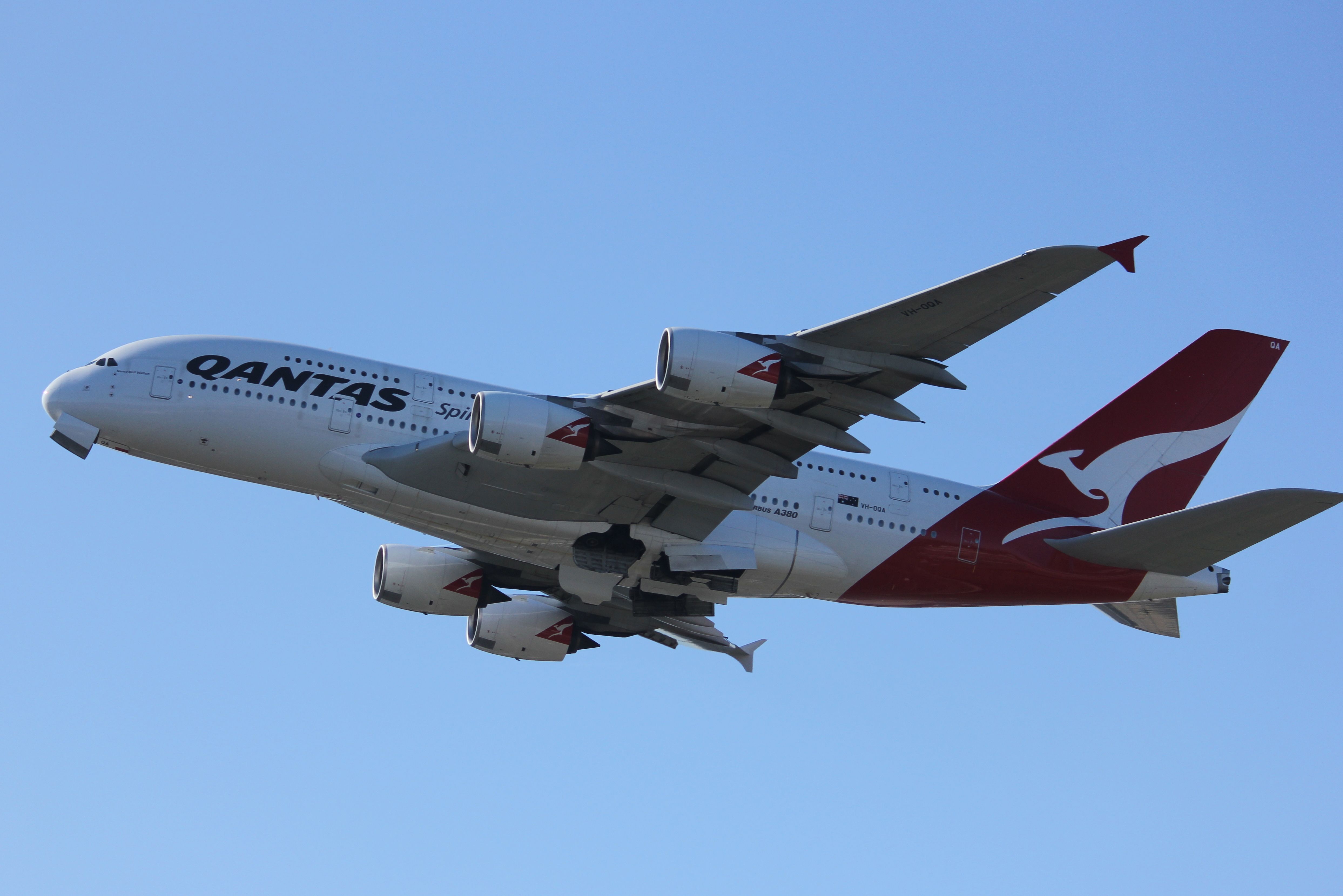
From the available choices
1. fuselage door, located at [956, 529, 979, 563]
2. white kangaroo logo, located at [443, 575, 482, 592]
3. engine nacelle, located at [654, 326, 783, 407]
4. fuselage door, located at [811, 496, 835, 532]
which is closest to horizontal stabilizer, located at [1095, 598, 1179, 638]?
fuselage door, located at [956, 529, 979, 563]

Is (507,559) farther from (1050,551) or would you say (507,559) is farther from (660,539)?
(1050,551)

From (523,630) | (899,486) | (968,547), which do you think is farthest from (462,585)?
(968,547)

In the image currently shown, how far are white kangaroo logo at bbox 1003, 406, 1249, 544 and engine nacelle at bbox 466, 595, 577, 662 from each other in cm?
1353

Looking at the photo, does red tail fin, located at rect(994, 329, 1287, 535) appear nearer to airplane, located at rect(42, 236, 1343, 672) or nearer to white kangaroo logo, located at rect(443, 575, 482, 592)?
airplane, located at rect(42, 236, 1343, 672)

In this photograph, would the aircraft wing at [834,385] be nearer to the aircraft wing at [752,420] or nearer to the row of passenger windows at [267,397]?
the aircraft wing at [752,420]

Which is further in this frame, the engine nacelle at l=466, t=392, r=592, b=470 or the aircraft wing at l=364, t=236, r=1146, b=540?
the engine nacelle at l=466, t=392, r=592, b=470

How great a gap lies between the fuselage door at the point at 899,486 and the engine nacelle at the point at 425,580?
11241 mm

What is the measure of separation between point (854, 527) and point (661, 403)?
6769 millimetres

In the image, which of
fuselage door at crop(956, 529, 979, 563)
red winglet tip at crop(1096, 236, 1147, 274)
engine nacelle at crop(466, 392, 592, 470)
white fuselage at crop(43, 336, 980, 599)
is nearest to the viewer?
red winglet tip at crop(1096, 236, 1147, 274)

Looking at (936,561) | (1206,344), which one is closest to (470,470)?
(936,561)

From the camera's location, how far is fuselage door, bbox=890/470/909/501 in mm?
31641

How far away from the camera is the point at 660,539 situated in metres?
29.9

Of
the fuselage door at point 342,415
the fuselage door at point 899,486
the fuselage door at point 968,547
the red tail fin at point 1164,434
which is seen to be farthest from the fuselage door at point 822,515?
the fuselage door at point 342,415

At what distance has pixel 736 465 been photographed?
27.9 m
